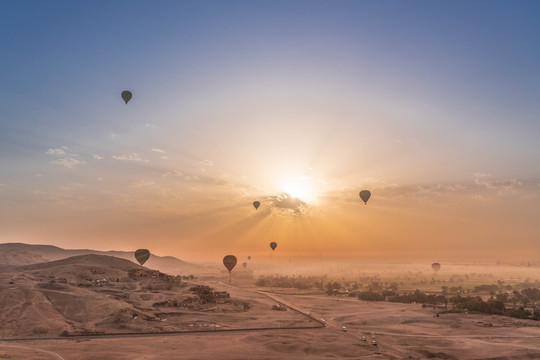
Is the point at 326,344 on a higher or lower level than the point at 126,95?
lower

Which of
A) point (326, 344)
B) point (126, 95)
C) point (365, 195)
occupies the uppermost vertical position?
point (126, 95)

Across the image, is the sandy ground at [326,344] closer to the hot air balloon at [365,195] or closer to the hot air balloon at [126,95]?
the hot air balloon at [365,195]

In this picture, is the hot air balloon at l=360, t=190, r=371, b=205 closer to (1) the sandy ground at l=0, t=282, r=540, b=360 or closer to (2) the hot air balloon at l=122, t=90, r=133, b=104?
(1) the sandy ground at l=0, t=282, r=540, b=360

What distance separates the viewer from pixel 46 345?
161 ft

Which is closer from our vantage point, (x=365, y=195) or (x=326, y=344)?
(x=326, y=344)

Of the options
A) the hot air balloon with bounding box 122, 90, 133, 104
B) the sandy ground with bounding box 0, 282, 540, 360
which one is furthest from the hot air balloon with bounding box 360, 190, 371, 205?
the hot air balloon with bounding box 122, 90, 133, 104

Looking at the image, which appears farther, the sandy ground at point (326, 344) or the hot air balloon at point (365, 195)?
the hot air balloon at point (365, 195)

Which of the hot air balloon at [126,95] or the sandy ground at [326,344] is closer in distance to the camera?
the sandy ground at [326,344]

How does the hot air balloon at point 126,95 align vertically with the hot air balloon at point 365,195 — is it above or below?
above

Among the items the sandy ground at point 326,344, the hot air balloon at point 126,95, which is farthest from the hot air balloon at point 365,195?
the hot air balloon at point 126,95

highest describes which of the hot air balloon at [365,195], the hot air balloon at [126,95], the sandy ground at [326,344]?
the hot air balloon at [126,95]

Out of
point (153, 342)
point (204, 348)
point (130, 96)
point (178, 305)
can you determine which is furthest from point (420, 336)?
point (130, 96)

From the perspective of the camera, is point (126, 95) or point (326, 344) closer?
point (326, 344)

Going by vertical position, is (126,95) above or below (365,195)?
above
